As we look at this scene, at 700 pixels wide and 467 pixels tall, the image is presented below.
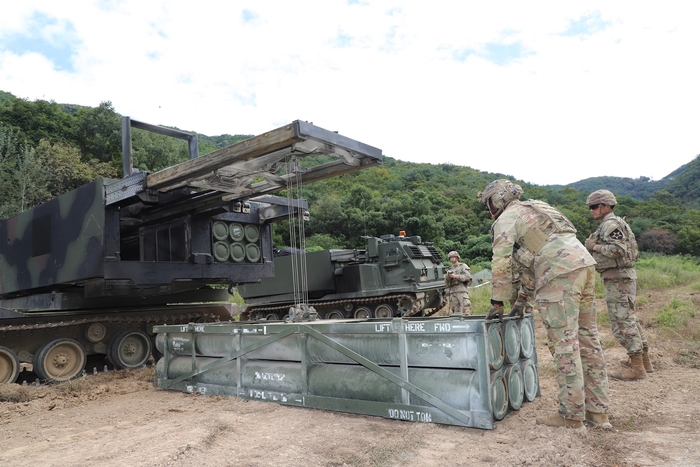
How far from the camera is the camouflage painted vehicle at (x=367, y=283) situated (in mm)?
13055

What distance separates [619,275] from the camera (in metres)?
5.95

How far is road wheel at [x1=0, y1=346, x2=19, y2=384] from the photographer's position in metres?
6.80

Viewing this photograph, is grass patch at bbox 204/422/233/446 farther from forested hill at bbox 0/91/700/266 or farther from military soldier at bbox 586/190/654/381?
forested hill at bbox 0/91/700/266

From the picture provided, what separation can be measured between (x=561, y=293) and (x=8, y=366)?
6.81 meters

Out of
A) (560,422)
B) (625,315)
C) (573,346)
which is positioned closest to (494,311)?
(573,346)

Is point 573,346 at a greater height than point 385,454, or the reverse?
point 573,346

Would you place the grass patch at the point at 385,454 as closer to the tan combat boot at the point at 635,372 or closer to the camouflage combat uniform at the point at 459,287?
the tan combat boot at the point at 635,372

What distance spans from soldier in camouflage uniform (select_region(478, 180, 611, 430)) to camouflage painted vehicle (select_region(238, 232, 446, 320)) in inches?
337

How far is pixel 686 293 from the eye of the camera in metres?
12.6

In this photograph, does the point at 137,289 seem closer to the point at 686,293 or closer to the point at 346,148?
the point at 346,148

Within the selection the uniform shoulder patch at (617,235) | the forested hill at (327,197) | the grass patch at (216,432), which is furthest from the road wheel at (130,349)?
the forested hill at (327,197)

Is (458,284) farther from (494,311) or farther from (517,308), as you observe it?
(494,311)

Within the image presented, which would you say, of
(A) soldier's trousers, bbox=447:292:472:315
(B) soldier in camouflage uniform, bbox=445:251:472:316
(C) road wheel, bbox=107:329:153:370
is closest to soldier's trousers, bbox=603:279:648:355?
(B) soldier in camouflage uniform, bbox=445:251:472:316

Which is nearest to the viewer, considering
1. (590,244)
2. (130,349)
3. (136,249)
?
(590,244)
